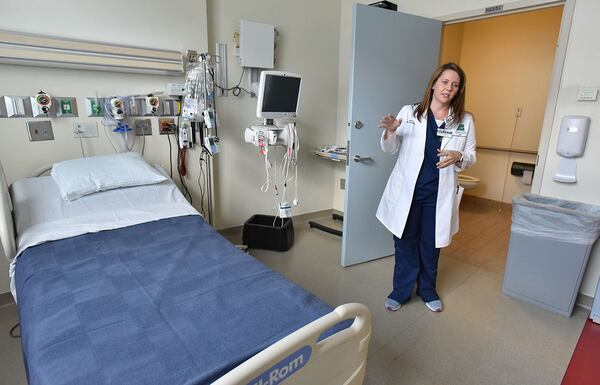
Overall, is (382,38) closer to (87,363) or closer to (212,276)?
(212,276)

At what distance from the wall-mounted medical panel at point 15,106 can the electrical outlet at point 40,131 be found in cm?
7

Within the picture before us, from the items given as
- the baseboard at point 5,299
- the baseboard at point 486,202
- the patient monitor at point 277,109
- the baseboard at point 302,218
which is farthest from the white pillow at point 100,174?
the baseboard at point 486,202

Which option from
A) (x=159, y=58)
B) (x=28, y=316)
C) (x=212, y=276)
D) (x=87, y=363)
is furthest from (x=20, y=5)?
(x=87, y=363)

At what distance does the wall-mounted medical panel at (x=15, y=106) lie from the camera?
201cm

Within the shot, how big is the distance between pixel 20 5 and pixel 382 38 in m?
2.24

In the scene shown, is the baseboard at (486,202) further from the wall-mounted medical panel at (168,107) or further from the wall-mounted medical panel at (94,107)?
the wall-mounted medical panel at (94,107)

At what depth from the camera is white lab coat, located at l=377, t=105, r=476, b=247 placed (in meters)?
1.93

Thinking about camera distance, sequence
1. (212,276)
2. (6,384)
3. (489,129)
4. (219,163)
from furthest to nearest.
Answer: (489,129)
(219,163)
(6,384)
(212,276)

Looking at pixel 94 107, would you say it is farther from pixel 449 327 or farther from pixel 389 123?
pixel 449 327

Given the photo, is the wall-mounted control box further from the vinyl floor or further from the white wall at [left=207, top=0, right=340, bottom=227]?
the vinyl floor

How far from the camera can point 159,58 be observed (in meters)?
2.40

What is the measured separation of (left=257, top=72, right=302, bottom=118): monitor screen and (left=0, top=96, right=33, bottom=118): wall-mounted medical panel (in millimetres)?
1419

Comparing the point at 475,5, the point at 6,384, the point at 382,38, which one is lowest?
the point at 6,384

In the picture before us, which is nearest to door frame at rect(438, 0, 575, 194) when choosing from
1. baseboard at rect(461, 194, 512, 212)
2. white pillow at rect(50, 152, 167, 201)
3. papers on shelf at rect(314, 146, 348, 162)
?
papers on shelf at rect(314, 146, 348, 162)
